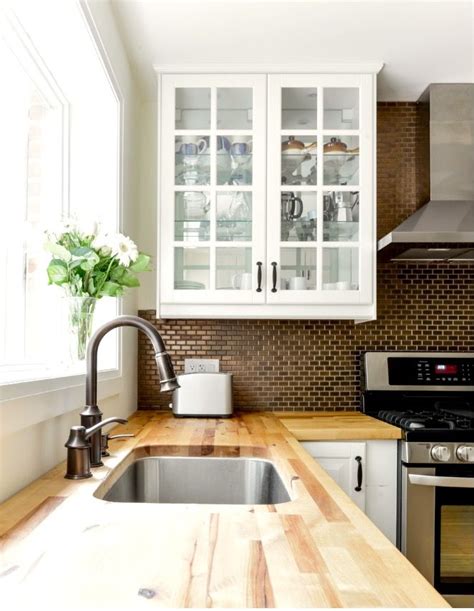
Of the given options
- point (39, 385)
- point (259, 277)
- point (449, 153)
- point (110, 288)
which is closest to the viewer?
point (39, 385)

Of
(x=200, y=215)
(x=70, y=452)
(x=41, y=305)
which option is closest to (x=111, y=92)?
(x=200, y=215)

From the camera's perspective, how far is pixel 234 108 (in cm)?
256

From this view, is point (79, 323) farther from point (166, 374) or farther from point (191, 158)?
point (191, 158)

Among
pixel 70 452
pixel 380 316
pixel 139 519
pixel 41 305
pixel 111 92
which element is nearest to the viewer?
pixel 139 519

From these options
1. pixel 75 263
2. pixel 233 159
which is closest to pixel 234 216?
pixel 233 159

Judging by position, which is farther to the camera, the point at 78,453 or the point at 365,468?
the point at 365,468

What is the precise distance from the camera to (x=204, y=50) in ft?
7.97

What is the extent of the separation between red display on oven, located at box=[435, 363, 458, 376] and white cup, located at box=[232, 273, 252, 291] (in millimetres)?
1014

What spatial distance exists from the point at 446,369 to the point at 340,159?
1.12 meters

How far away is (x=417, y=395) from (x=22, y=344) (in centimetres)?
181

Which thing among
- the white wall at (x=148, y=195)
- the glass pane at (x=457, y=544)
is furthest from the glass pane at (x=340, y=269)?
the glass pane at (x=457, y=544)

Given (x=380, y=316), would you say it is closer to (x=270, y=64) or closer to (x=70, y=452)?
(x=270, y=64)

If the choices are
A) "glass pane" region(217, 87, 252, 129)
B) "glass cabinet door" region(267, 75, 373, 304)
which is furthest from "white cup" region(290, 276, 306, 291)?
"glass pane" region(217, 87, 252, 129)

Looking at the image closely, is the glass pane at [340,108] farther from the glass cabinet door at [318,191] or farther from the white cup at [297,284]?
the white cup at [297,284]
